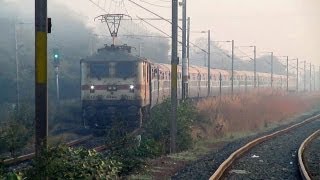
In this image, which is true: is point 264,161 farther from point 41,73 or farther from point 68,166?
point 41,73

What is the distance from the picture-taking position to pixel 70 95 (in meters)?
43.1

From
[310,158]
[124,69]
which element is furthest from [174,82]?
[124,69]

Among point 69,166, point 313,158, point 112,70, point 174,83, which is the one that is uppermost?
point 112,70

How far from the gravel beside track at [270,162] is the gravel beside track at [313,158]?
325 mm

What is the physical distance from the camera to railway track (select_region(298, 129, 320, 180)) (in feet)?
40.5

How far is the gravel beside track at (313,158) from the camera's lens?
42.3 ft

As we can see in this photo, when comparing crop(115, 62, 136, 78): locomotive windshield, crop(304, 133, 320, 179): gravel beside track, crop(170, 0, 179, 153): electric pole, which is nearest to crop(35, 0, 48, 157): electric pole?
crop(304, 133, 320, 179): gravel beside track

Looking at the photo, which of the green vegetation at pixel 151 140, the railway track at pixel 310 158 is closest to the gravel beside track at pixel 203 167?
the green vegetation at pixel 151 140

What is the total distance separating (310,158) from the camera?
51.8ft

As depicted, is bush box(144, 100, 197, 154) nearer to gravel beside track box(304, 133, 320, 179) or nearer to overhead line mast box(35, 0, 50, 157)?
gravel beside track box(304, 133, 320, 179)

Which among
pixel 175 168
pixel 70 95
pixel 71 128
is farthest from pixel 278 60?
pixel 175 168

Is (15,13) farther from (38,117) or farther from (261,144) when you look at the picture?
(38,117)

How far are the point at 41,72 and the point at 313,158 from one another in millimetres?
9536

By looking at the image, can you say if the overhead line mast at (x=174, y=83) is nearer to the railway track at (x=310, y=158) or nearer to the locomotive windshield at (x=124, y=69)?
the railway track at (x=310, y=158)
